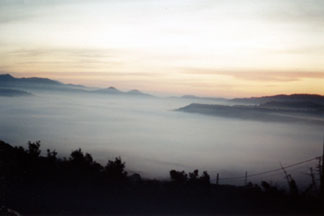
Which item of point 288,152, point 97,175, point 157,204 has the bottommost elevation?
point 288,152

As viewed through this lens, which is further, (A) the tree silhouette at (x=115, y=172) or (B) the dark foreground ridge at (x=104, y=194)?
(A) the tree silhouette at (x=115, y=172)

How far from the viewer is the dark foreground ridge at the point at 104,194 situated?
1106 centimetres

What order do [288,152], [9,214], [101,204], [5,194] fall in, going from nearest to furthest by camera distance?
1. [9,214]
2. [5,194]
3. [101,204]
4. [288,152]

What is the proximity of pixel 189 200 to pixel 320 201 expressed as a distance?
5744mm

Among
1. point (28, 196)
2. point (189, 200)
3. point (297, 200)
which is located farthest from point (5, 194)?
point (297, 200)

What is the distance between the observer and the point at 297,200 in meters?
13.2

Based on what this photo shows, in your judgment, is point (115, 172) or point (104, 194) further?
point (115, 172)

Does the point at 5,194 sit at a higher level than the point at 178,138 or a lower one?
higher

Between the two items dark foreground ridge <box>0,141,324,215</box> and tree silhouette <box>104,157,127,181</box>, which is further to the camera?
tree silhouette <box>104,157,127,181</box>

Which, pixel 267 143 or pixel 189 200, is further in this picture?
pixel 267 143

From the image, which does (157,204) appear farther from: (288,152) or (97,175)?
(288,152)

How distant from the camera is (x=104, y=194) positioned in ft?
40.8

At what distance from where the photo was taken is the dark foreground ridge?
11.1 meters

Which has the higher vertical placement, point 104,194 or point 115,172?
point 115,172
